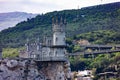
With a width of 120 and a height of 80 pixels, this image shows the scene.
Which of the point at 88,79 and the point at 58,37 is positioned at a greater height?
the point at 58,37

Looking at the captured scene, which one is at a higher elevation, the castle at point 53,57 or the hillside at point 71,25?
the hillside at point 71,25

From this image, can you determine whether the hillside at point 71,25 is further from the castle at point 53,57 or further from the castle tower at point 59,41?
the castle at point 53,57

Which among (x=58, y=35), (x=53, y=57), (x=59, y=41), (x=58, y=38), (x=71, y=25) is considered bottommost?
(x=53, y=57)

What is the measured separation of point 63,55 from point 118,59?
61.6 metres

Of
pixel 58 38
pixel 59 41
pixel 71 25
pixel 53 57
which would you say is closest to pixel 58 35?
pixel 58 38

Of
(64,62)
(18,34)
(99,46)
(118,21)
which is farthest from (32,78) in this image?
Answer: (118,21)

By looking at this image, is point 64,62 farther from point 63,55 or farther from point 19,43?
point 19,43

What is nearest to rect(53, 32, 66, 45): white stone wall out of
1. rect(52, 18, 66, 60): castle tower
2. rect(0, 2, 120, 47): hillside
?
rect(52, 18, 66, 60): castle tower

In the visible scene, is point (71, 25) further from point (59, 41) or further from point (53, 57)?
point (53, 57)

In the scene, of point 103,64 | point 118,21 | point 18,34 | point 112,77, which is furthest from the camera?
point 118,21

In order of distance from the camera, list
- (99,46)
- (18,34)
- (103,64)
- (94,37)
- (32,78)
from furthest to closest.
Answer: (18,34), (94,37), (99,46), (103,64), (32,78)

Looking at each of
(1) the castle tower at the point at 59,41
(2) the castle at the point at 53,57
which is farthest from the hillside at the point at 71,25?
(2) the castle at the point at 53,57

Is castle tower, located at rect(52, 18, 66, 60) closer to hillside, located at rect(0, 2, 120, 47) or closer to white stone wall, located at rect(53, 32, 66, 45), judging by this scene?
white stone wall, located at rect(53, 32, 66, 45)

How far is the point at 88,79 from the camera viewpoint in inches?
A: 4845
